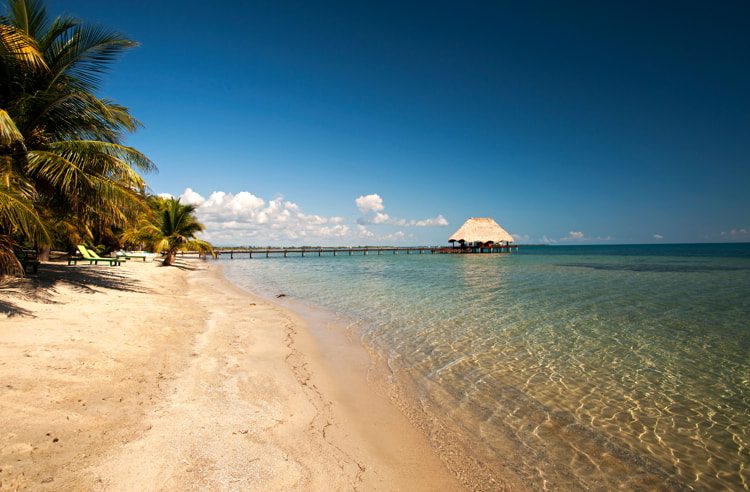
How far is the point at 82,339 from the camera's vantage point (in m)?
5.44

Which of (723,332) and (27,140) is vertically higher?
(27,140)

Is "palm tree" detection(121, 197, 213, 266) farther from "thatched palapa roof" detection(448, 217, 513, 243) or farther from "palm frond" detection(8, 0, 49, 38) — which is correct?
"thatched palapa roof" detection(448, 217, 513, 243)

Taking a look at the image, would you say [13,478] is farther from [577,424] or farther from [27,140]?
[27,140]

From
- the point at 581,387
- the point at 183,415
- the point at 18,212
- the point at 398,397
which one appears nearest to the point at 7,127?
the point at 18,212

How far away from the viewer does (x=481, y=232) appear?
61.0 meters

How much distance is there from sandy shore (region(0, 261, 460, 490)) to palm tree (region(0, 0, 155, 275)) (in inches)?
128

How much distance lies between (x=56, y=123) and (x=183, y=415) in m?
10.1

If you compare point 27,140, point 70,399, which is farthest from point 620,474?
point 27,140

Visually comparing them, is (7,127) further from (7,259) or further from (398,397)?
(398,397)

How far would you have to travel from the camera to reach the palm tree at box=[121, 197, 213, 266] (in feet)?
88.7

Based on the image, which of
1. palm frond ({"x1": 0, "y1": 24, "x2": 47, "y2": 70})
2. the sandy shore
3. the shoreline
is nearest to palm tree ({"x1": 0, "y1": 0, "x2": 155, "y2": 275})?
palm frond ({"x1": 0, "y1": 24, "x2": 47, "y2": 70})

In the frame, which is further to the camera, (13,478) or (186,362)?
(186,362)

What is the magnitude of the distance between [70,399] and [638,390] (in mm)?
7469

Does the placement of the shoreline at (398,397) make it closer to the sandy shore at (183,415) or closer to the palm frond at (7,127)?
the sandy shore at (183,415)
